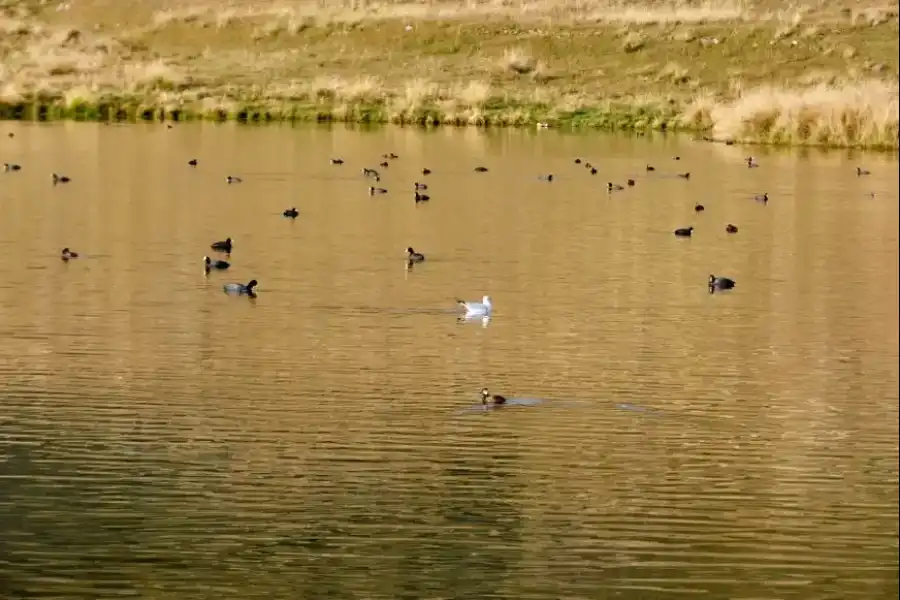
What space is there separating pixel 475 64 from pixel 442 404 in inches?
1731

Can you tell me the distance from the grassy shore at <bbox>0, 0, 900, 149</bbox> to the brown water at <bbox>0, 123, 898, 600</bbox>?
15443 mm

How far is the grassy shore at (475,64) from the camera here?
54.6 meters

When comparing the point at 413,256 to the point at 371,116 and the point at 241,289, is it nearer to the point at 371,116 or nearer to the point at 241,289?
the point at 241,289

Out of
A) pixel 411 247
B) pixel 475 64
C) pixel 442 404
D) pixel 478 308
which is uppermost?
pixel 475 64

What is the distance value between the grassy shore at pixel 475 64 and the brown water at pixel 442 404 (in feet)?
50.7

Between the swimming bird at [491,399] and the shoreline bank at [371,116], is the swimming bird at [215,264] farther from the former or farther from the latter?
the shoreline bank at [371,116]

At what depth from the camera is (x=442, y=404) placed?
19.0 m

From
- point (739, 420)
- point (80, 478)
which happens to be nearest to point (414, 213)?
point (739, 420)

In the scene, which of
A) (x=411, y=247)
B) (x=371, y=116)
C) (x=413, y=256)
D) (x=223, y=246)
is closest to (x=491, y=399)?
(x=413, y=256)

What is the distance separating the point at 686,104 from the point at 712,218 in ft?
68.7

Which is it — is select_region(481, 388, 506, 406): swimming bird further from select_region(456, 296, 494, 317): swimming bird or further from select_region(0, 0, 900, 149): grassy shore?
select_region(0, 0, 900, 149): grassy shore

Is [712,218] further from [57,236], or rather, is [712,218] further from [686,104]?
[686,104]

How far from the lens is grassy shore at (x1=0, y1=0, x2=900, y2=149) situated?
179 feet

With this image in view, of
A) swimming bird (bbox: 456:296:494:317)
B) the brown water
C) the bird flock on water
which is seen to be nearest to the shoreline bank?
the bird flock on water
